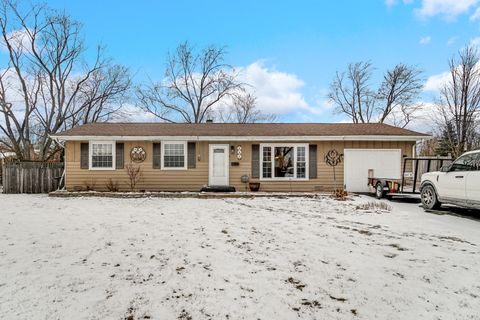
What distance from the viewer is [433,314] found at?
261 cm

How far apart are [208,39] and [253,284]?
26.3 meters

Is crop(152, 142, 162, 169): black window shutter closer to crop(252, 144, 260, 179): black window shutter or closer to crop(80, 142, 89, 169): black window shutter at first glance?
crop(80, 142, 89, 169): black window shutter

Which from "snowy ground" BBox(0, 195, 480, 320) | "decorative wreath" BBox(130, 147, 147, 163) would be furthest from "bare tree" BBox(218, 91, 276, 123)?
"snowy ground" BBox(0, 195, 480, 320)

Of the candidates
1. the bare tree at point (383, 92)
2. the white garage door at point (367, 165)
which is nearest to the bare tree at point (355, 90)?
the bare tree at point (383, 92)

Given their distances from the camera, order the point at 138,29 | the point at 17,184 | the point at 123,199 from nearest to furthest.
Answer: the point at 123,199 < the point at 17,184 < the point at 138,29

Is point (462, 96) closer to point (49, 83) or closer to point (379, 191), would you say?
point (379, 191)

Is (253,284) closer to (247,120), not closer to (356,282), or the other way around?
(356,282)

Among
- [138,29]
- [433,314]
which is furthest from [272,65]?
[433,314]

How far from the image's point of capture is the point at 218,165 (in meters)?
12.4

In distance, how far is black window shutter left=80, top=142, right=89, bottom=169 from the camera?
12141 millimetres

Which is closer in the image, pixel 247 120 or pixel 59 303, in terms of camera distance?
pixel 59 303

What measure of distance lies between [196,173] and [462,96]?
44.3 ft

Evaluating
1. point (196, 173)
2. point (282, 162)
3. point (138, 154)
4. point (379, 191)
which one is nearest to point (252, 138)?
point (282, 162)

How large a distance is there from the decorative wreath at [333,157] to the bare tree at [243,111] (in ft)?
60.8
